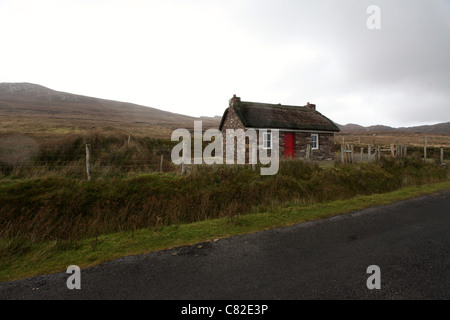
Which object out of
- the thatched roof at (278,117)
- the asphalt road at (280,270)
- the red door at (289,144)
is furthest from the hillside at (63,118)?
the asphalt road at (280,270)

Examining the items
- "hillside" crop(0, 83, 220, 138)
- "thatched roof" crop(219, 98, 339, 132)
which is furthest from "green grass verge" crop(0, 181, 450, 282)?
"hillside" crop(0, 83, 220, 138)

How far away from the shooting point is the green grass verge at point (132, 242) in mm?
4582

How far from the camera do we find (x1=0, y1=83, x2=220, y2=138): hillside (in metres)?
31.3

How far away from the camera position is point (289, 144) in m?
19.8

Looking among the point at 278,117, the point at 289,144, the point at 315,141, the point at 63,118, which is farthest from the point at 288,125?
the point at 63,118

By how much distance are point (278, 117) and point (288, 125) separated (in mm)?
1246

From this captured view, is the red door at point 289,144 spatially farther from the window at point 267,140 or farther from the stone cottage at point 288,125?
the window at point 267,140

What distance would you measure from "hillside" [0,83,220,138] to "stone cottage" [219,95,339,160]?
13.8 meters

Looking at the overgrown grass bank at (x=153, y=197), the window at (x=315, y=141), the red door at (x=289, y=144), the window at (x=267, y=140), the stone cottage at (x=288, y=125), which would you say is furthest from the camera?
the window at (x=315, y=141)

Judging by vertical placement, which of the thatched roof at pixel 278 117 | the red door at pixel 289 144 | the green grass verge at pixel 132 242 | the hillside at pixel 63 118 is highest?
the hillside at pixel 63 118

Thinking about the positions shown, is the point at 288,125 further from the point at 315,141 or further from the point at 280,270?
the point at 280,270

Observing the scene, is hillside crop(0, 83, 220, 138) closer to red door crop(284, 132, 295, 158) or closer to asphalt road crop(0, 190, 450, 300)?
red door crop(284, 132, 295, 158)

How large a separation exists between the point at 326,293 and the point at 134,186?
25.8ft
